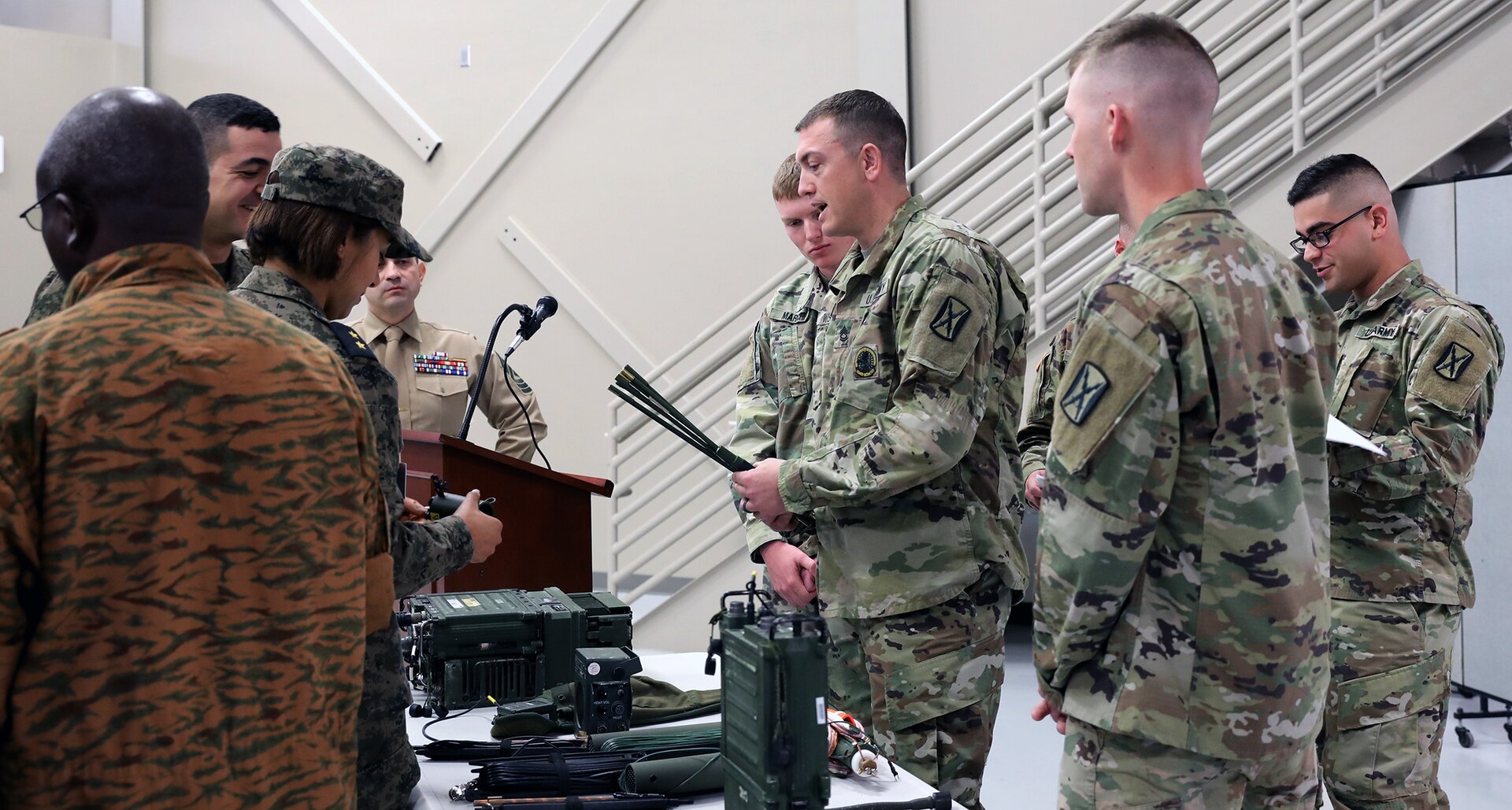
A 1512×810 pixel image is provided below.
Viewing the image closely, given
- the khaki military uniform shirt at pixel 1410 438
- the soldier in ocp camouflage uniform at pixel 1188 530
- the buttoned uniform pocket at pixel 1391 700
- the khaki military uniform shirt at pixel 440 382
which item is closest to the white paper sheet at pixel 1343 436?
the khaki military uniform shirt at pixel 1410 438

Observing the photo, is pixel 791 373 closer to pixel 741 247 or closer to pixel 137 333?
pixel 137 333

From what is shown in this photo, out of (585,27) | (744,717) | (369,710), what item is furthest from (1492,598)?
(585,27)

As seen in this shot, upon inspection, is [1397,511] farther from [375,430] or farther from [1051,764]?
[375,430]

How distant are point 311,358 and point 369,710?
0.55 metres

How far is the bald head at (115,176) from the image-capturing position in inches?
48.1

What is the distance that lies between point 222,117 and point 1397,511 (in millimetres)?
2743

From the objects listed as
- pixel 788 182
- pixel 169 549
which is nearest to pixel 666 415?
pixel 169 549

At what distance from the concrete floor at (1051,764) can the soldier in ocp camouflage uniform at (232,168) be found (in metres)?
2.59

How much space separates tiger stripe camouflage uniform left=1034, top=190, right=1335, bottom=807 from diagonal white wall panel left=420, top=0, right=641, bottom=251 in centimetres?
535

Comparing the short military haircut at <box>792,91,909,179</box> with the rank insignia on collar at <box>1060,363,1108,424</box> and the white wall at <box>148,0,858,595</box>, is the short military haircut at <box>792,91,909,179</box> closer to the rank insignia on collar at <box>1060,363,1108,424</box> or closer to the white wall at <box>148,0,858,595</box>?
the rank insignia on collar at <box>1060,363,1108,424</box>

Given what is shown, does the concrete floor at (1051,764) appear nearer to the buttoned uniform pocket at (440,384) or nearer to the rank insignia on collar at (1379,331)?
the rank insignia on collar at (1379,331)

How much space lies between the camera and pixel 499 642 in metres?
2.14

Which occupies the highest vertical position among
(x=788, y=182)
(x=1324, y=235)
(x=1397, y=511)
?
(x=1324, y=235)

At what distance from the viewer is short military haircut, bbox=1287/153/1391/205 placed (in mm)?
2912
